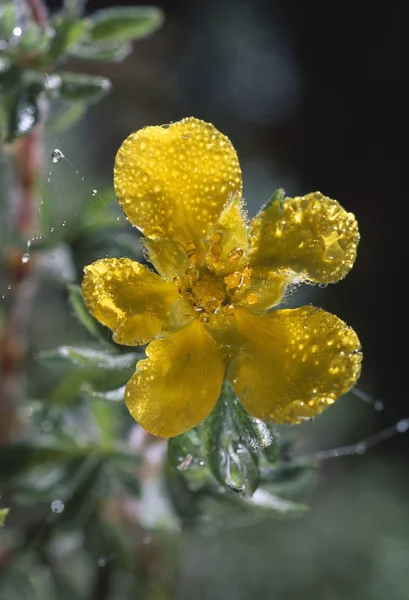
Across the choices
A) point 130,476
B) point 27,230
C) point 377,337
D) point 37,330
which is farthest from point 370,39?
point 130,476

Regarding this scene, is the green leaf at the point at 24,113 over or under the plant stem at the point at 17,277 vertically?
over

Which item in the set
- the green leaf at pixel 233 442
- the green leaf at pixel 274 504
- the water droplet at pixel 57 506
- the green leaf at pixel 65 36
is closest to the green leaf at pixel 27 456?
the water droplet at pixel 57 506

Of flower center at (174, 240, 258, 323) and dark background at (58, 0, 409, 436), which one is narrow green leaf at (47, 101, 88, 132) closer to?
flower center at (174, 240, 258, 323)

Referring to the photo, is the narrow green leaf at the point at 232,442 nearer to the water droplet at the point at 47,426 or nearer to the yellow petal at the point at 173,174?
the yellow petal at the point at 173,174

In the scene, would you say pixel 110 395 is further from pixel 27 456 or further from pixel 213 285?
pixel 27 456

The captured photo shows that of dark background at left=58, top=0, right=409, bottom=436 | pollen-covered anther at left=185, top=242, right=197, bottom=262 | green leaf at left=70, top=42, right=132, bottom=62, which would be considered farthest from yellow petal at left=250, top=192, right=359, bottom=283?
dark background at left=58, top=0, right=409, bottom=436

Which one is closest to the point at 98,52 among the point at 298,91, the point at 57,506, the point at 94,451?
the point at 94,451
